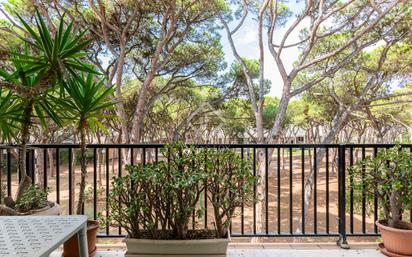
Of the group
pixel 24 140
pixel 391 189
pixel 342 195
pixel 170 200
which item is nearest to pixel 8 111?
pixel 24 140

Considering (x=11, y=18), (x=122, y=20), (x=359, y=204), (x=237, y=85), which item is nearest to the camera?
(x=359, y=204)

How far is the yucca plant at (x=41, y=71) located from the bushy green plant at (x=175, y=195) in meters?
0.80

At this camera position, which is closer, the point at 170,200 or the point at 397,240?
the point at 170,200

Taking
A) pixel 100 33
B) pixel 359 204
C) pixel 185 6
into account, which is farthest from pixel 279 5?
pixel 359 204

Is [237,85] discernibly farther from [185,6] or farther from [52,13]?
[52,13]

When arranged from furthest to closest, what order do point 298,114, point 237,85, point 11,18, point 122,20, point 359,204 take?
point 298,114, point 237,85, point 122,20, point 11,18, point 359,204

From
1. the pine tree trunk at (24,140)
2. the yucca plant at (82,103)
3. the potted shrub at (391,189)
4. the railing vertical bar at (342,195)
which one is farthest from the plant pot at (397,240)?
the pine tree trunk at (24,140)

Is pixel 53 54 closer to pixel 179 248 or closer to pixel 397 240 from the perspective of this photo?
pixel 179 248

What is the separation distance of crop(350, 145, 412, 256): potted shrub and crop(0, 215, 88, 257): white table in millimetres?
2023

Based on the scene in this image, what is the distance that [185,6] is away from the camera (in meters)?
6.55

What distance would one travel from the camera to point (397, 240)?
2031mm

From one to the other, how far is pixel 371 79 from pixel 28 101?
331 inches

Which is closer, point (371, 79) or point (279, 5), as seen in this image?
point (279, 5)

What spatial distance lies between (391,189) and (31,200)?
2673 millimetres
